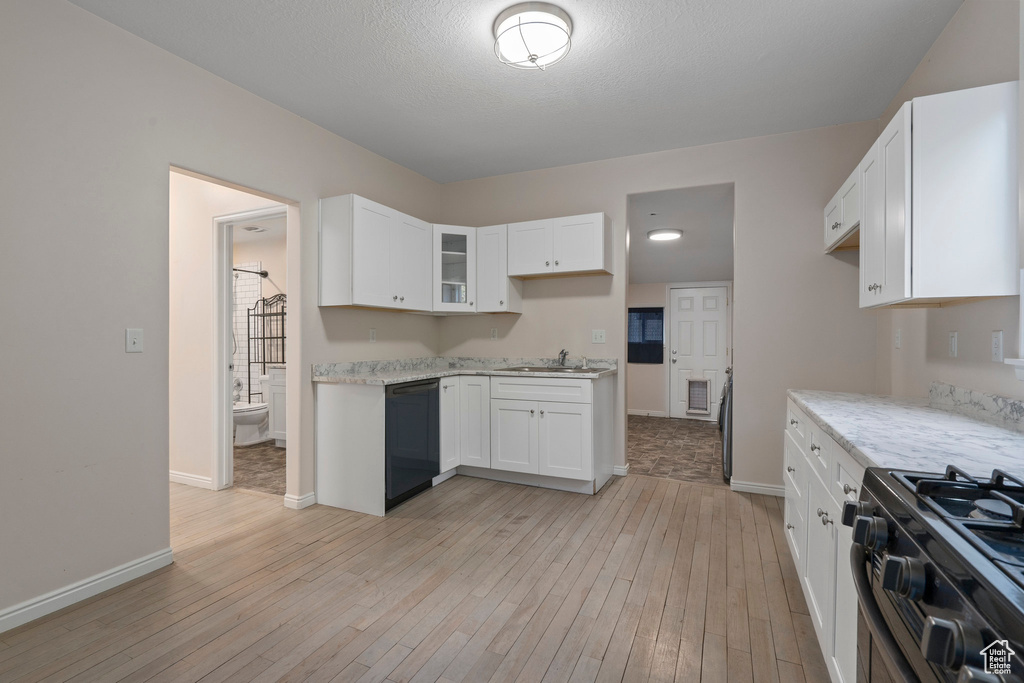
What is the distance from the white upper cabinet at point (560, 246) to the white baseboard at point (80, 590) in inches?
118

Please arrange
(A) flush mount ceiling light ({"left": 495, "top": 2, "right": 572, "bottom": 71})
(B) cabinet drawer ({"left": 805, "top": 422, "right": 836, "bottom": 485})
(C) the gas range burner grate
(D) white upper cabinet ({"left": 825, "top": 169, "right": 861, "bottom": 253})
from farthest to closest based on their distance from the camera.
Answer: (D) white upper cabinet ({"left": 825, "top": 169, "right": 861, "bottom": 253}) < (A) flush mount ceiling light ({"left": 495, "top": 2, "right": 572, "bottom": 71}) < (B) cabinet drawer ({"left": 805, "top": 422, "right": 836, "bottom": 485}) < (C) the gas range burner grate

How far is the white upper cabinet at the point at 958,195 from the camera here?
164 centimetres

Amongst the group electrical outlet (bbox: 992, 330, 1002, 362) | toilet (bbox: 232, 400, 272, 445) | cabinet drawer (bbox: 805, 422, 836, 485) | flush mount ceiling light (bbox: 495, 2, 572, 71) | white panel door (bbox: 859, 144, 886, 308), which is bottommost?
toilet (bbox: 232, 400, 272, 445)

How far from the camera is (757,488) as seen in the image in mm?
3541

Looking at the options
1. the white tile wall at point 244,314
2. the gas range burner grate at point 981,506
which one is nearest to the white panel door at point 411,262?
the white tile wall at point 244,314

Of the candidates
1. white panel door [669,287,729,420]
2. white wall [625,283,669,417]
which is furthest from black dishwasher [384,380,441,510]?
white panel door [669,287,729,420]

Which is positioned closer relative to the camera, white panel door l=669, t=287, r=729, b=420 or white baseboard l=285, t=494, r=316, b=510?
white baseboard l=285, t=494, r=316, b=510

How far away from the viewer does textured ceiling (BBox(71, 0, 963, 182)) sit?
2172 millimetres

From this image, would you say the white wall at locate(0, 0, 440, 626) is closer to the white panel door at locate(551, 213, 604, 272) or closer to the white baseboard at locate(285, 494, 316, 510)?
the white baseboard at locate(285, 494, 316, 510)

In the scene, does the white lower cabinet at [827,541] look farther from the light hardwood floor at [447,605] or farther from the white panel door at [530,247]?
the white panel door at [530,247]

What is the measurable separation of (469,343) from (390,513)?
190cm

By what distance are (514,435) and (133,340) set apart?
7.99 feet

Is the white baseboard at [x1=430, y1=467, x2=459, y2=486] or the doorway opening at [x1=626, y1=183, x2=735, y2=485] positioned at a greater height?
the doorway opening at [x1=626, y1=183, x2=735, y2=485]

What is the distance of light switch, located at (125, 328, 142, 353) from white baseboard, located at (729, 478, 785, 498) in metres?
3.86
